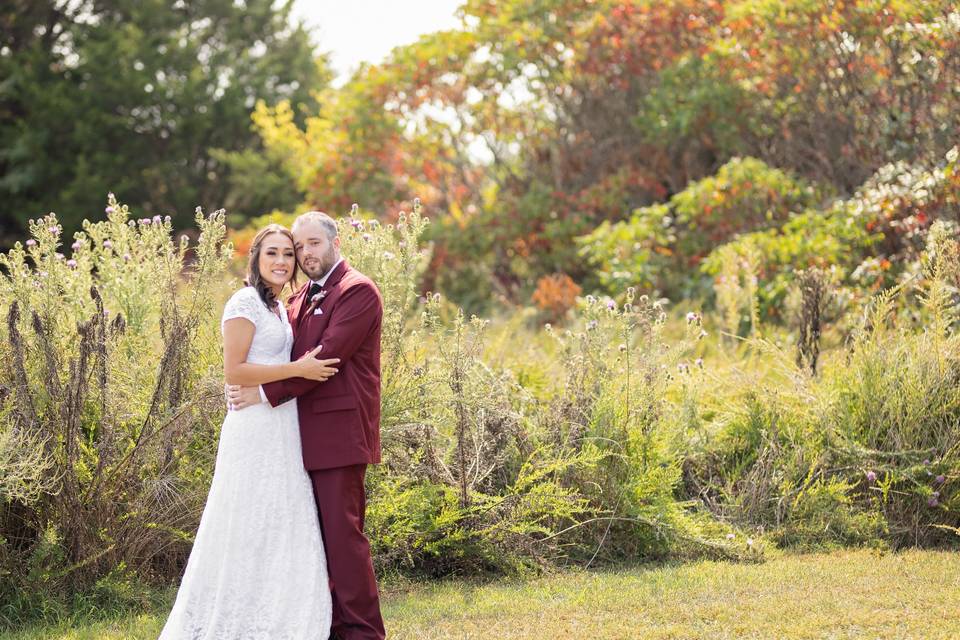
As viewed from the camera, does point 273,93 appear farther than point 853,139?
Yes

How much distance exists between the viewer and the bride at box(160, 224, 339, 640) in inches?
163

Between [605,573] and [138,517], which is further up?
[138,517]

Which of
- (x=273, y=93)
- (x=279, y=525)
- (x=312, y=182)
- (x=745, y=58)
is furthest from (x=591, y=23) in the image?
(x=273, y=93)

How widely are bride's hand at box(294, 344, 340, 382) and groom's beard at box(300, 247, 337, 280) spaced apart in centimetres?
40

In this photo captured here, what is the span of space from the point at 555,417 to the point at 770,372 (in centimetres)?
281

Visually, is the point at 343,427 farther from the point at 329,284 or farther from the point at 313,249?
the point at 313,249

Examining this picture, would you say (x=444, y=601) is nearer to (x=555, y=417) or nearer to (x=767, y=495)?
(x=555, y=417)

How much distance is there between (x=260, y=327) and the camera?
13.9 feet

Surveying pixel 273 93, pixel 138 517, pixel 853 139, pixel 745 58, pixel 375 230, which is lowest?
pixel 138 517

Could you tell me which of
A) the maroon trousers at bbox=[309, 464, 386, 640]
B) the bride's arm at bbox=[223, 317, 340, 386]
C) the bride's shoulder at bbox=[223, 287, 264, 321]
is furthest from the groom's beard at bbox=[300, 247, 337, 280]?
the maroon trousers at bbox=[309, 464, 386, 640]

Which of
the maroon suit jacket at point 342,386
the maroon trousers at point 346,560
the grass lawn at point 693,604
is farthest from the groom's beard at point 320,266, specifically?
the grass lawn at point 693,604

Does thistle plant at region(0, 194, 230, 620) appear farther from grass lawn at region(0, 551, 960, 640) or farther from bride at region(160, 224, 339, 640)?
bride at region(160, 224, 339, 640)

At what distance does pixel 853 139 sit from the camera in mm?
11555

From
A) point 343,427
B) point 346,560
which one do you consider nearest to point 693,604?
point 346,560
